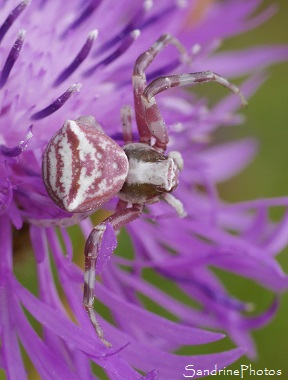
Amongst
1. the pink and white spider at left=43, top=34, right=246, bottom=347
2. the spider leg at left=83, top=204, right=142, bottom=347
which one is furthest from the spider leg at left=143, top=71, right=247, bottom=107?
the spider leg at left=83, top=204, right=142, bottom=347

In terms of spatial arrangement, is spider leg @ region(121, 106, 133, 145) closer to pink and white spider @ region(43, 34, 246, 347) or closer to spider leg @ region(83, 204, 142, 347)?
pink and white spider @ region(43, 34, 246, 347)

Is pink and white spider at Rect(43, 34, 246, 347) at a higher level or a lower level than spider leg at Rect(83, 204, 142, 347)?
higher

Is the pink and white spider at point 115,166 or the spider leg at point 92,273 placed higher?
the pink and white spider at point 115,166

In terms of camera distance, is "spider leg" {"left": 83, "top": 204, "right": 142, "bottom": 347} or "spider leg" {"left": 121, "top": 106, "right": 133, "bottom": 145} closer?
"spider leg" {"left": 83, "top": 204, "right": 142, "bottom": 347}

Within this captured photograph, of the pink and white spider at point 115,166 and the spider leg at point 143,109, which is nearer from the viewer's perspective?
the pink and white spider at point 115,166

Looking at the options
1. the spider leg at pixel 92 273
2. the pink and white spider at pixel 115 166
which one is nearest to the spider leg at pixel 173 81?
the pink and white spider at pixel 115 166

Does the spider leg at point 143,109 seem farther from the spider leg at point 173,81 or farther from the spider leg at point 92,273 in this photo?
the spider leg at point 92,273

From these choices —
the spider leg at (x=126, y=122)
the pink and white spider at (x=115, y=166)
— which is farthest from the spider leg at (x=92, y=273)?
the spider leg at (x=126, y=122)
